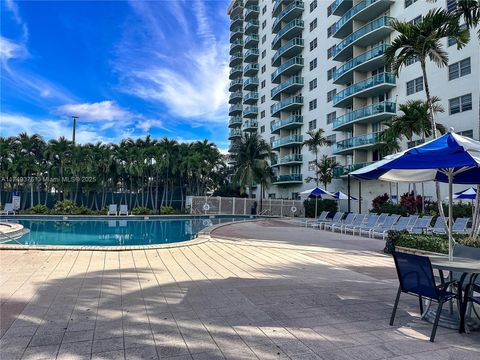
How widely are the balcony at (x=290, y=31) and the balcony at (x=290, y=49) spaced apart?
1.00 meters

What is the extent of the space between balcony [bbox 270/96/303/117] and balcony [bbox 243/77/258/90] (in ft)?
31.7

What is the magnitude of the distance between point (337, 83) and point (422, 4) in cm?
1013

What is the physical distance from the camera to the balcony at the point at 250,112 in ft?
175

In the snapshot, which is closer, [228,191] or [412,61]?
[412,61]

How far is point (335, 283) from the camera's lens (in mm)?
6176

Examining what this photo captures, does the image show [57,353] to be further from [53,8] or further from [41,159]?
[41,159]

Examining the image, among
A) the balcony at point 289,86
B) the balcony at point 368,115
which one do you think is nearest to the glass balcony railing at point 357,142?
the balcony at point 368,115

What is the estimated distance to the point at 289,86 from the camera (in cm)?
4250

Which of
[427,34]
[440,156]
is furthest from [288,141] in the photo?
[440,156]

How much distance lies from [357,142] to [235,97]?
31.9 meters

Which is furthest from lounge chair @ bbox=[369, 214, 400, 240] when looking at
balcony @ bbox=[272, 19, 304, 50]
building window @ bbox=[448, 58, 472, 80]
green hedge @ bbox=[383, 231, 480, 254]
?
balcony @ bbox=[272, 19, 304, 50]

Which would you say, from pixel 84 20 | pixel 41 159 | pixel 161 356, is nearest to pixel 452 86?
pixel 84 20

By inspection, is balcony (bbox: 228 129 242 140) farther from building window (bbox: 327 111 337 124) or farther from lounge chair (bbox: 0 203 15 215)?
lounge chair (bbox: 0 203 15 215)

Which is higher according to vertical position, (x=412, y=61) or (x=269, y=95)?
(x=269, y=95)
